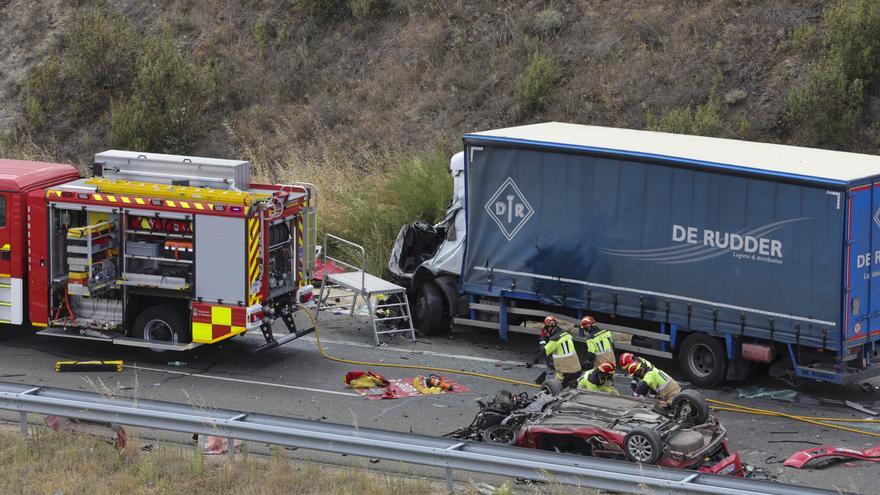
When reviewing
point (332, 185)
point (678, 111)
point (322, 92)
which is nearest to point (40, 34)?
point (322, 92)

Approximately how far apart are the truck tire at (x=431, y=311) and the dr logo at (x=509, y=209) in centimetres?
152

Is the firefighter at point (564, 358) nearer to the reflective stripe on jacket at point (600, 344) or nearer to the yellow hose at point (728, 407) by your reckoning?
the reflective stripe on jacket at point (600, 344)

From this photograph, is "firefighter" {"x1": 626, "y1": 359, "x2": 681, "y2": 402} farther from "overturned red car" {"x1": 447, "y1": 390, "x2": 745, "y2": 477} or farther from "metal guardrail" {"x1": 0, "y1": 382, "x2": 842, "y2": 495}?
"metal guardrail" {"x1": 0, "y1": 382, "x2": 842, "y2": 495}

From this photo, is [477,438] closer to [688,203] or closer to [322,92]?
[688,203]

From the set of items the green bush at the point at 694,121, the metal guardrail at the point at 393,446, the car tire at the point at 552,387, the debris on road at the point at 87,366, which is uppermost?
the green bush at the point at 694,121

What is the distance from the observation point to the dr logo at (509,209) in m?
17.1

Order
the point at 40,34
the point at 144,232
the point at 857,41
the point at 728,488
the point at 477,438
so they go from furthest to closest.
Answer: the point at 40,34
the point at 857,41
the point at 144,232
the point at 477,438
the point at 728,488

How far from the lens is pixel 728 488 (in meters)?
9.66

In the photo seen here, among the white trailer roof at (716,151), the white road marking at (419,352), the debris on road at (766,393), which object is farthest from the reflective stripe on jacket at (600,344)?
the white trailer roof at (716,151)

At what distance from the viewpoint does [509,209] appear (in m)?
17.2

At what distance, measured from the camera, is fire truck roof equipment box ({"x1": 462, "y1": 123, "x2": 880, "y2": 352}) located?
1452 cm

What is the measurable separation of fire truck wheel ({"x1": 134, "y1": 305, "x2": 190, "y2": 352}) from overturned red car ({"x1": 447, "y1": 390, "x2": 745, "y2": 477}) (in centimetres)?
478

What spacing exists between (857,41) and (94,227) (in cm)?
1532

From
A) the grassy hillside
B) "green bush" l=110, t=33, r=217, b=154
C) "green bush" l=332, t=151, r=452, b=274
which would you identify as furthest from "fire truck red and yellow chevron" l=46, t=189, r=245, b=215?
"green bush" l=110, t=33, r=217, b=154
